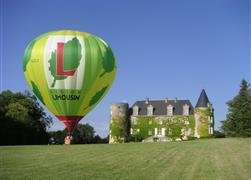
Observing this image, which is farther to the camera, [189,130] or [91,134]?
[91,134]

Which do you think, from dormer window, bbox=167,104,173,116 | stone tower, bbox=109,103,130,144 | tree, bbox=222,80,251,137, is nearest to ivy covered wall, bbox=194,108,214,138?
dormer window, bbox=167,104,173,116

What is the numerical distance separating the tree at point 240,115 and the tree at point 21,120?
821 inches

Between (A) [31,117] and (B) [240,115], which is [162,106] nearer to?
(A) [31,117]

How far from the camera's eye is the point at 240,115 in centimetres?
4353

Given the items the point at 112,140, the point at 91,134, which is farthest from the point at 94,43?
the point at 91,134

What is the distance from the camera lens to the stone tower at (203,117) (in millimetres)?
58188

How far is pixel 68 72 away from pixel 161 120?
41.7m

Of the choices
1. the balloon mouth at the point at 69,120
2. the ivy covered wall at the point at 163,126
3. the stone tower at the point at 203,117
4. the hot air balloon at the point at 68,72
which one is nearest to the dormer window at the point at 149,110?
the ivy covered wall at the point at 163,126

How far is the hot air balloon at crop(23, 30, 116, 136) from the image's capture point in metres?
22.3

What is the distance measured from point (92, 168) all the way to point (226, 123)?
30982 mm

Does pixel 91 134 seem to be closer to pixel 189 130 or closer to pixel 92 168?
pixel 189 130

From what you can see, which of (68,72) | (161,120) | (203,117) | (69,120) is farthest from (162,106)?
(68,72)

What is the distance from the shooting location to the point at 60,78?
73.3 feet

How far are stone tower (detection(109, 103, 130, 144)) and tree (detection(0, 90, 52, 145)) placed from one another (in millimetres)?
8457
